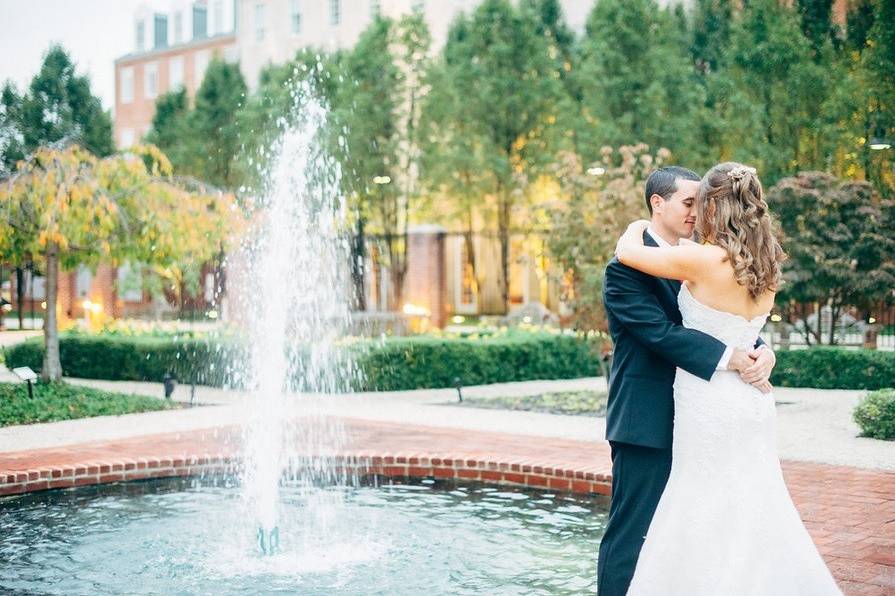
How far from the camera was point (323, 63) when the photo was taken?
1128 inches

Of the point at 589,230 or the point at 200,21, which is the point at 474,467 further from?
the point at 200,21

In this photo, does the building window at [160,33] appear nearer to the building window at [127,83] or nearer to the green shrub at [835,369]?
the building window at [127,83]

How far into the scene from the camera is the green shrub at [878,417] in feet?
33.6

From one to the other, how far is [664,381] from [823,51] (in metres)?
22.5

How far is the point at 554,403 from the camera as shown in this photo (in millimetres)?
13820

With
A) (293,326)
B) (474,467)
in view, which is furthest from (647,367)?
(293,326)

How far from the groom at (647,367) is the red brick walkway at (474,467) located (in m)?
1.98

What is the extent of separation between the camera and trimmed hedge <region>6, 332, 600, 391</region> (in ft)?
52.5

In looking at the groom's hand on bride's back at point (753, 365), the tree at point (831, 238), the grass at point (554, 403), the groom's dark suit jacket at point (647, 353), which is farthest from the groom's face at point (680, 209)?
the tree at point (831, 238)

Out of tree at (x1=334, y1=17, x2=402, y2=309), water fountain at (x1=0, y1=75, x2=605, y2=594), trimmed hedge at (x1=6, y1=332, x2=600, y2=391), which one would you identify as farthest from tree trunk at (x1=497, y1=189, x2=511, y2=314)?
water fountain at (x1=0, y1=75, x2=605, y2=594)

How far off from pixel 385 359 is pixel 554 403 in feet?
10.7

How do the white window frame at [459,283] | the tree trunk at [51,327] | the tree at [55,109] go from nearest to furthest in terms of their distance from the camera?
the tree trunk at [51,327], the white window frame at [459,283], the tree at [55,109]

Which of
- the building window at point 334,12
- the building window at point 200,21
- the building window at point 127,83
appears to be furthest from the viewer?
the building window at point 127,83

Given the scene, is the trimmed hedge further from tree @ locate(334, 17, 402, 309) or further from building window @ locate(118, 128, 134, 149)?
building window @ locate(118, 128, 134, 149)
